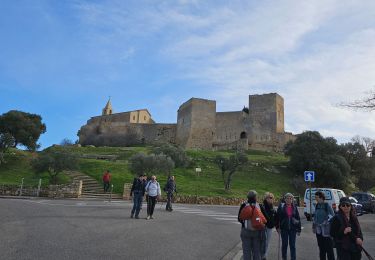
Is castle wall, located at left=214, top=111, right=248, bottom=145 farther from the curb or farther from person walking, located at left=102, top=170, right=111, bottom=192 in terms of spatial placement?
the curb

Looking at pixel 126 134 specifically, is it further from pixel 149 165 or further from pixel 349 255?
pixel 349 255

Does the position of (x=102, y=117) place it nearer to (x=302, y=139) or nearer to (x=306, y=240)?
(x=302, y=139)

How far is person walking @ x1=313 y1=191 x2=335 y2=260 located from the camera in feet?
26.7

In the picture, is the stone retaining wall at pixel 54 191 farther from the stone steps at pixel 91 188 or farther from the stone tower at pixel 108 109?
the stone tower at pixel 108 109

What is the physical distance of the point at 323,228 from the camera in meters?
8.27

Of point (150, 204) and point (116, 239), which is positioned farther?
point (150, 204)

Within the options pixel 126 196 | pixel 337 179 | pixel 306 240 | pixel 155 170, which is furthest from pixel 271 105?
pixel 306 240

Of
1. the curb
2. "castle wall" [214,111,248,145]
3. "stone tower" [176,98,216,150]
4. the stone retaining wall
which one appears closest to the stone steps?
the stone retaining wall

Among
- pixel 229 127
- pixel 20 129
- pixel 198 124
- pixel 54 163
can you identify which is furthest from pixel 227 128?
pixel 54 163

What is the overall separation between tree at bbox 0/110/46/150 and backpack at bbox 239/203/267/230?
2084 inches

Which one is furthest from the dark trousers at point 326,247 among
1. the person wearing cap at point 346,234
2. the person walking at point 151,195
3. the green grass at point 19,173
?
the green grass at point 19,173

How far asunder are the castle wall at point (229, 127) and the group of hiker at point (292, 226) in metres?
69.9

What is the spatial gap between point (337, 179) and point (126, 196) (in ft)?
94.1

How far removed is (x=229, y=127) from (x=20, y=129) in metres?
40.3
